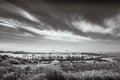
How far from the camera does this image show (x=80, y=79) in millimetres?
6211

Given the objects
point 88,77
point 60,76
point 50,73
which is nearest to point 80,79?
point 88,77

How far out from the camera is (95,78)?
20.8ft

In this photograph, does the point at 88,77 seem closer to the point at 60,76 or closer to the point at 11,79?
the point at 60,76

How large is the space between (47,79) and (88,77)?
2.09 metres

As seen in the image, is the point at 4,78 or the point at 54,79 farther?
the point at 4,78

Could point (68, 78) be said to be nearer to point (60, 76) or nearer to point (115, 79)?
point (60, 76)

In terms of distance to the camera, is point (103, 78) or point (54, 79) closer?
point (54, 79)

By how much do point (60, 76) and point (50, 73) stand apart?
19.2 inches

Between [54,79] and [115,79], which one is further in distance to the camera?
[115,79]

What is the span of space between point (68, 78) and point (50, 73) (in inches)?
34.6

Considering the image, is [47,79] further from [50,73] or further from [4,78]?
[4,78]

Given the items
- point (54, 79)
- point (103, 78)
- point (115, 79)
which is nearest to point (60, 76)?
point (54, 79)

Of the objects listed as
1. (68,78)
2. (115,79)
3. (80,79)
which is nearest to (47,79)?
(68,78)

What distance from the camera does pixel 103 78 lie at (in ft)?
20.6
